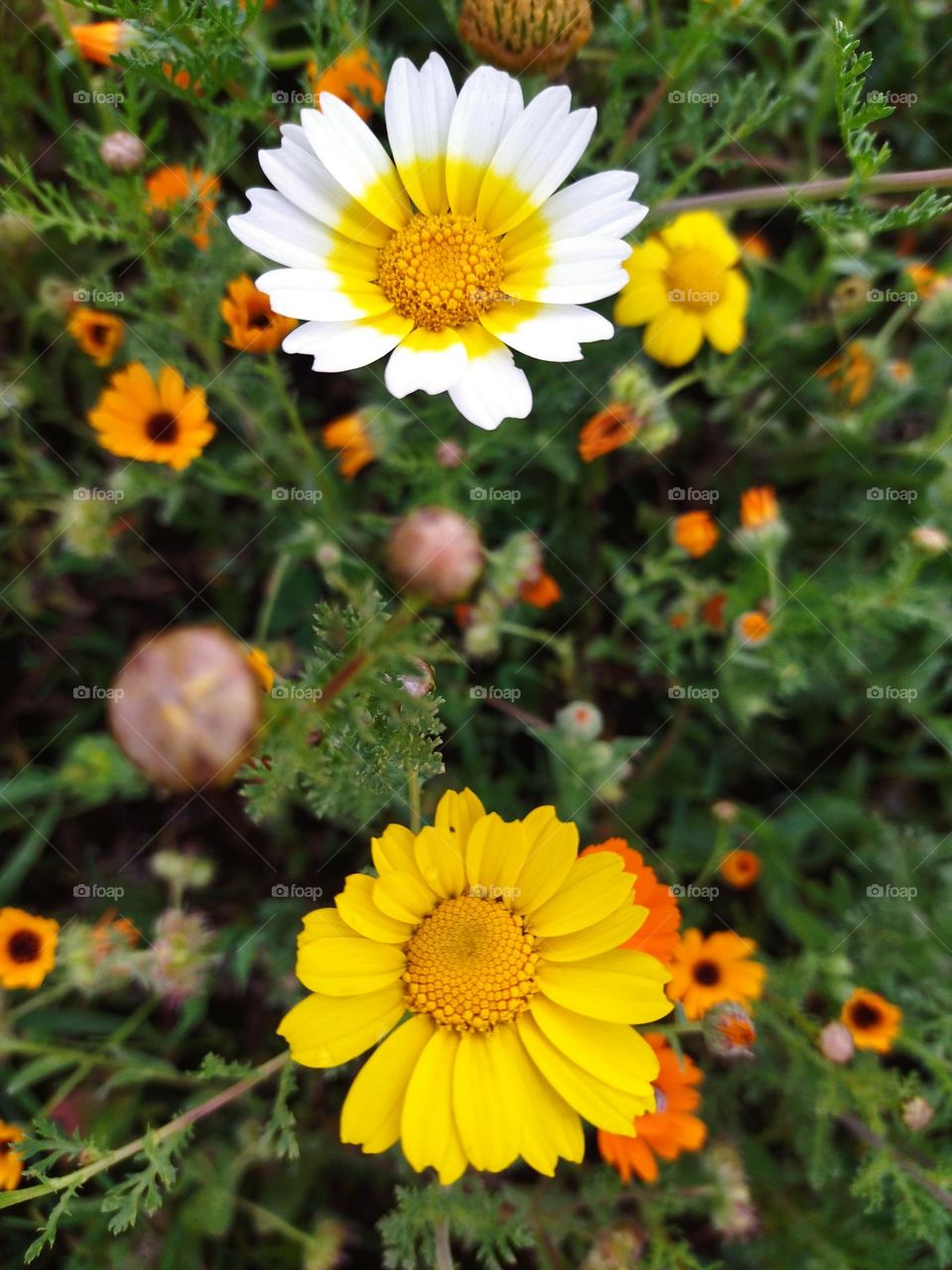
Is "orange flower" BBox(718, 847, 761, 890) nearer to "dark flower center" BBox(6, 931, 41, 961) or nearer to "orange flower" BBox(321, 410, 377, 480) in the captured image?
"orange flower" BBox(321, 410, 377, 480)

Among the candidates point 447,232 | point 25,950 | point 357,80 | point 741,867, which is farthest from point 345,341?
point 741,867

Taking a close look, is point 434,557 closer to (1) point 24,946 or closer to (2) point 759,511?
(2) point 759,511

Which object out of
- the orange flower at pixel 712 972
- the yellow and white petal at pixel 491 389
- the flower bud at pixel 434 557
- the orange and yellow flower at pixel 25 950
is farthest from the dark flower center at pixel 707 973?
the orange and yellow flower at pixel 25 950

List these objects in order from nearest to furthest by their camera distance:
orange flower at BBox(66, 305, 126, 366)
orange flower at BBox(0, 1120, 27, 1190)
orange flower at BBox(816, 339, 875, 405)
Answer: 1. orange flower at BBox(0, 1120, 27, 1190)
2. orange flower at BBox(66, 305, 126, 366)
3. orange flower at BBox(816, 339, 875, 405)

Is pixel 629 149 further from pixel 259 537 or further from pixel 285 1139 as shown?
pixel 285 1139

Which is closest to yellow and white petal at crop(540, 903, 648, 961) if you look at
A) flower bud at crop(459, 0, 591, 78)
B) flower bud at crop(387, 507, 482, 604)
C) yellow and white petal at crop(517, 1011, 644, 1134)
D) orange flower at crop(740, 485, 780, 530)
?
yellow and white petal at crop(517, 1011, 644, 1134)

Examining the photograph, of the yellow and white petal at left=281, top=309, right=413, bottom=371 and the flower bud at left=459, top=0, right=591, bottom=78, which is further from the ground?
the flower bud at left=459, top=0, right=591, bottom=78
